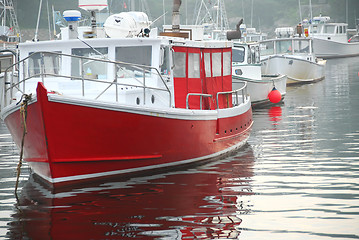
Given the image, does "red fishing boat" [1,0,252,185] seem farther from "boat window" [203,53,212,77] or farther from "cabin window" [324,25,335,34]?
"cabin window" [324,25,335,34]

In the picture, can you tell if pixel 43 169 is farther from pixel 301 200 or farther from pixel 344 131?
pixel 344 131

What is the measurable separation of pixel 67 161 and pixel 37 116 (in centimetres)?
93

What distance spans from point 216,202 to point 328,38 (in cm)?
5975

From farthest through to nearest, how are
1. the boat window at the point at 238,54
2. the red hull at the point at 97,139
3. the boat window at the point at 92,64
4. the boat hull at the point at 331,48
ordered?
1. the boat hull at the point at 331,48
2. the boat window at the point at 238,54
3. the boat window at the point at 92,64
4. the red hull at the point at 97,139

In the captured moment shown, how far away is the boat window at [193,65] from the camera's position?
1359 centimetres

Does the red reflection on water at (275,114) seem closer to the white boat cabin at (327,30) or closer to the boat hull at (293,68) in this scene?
the boat hull at (293,68)

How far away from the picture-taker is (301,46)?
133 feet

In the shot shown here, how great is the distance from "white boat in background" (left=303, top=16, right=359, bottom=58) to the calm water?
53026 millimetres

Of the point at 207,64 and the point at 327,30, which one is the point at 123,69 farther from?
the point at 327,30

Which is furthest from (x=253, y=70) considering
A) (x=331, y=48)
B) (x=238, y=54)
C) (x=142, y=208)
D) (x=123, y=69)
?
(x=331, y=48)

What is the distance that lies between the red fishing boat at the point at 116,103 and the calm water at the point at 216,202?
48cm

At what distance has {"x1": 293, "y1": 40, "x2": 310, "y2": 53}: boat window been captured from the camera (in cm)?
4031

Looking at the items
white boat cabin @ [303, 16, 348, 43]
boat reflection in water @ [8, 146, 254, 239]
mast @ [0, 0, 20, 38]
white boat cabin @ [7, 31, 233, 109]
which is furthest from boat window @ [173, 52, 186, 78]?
white boat cabin @ [303, 16, 348, 43]

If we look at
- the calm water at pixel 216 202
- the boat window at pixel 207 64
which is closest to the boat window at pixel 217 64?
the boat window at pixel 207 64
